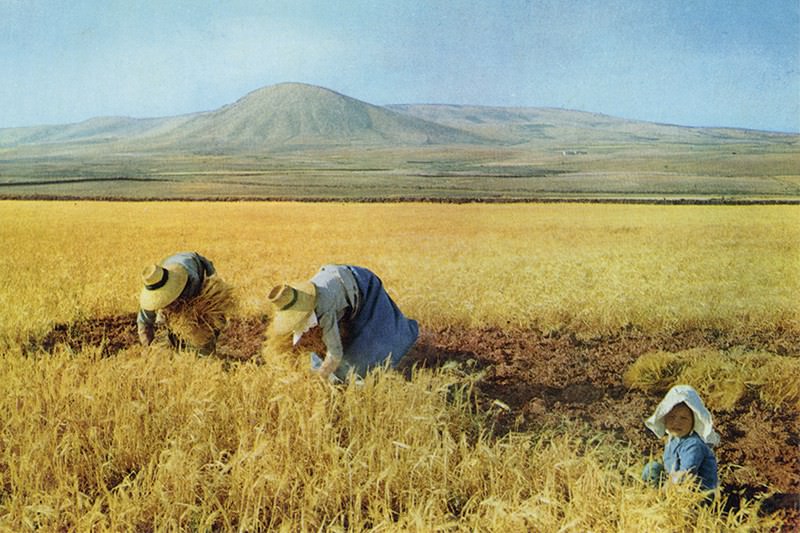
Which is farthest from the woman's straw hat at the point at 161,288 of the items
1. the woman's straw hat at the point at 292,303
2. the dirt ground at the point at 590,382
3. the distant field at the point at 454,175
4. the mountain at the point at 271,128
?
the mountain at the point at 271,128

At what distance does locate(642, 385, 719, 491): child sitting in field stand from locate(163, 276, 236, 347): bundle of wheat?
229 cm

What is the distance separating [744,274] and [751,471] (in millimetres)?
2245

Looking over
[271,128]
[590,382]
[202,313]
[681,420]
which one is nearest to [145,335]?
[202,313]

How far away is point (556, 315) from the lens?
4312 millimetres

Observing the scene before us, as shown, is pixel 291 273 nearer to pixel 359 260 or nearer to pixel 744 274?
pixel 359 260

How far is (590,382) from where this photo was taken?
3.43 meters

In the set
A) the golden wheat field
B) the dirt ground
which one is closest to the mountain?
the golden wheat field

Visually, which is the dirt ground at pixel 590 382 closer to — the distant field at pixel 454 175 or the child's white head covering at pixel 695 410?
the child's white head covering at pixel 695 410

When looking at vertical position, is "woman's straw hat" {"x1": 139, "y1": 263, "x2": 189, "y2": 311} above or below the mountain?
below

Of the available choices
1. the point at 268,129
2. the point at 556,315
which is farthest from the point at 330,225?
the point at 268,129

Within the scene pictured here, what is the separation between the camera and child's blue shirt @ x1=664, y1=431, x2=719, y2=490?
237 centimetres

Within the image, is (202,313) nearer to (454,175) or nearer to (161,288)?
(161,288)

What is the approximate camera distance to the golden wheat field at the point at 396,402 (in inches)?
92.5

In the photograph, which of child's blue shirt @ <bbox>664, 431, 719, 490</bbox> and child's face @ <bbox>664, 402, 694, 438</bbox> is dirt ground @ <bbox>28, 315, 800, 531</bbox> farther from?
child's face @ <bbox>664, 402, 694, 438</bbox>
